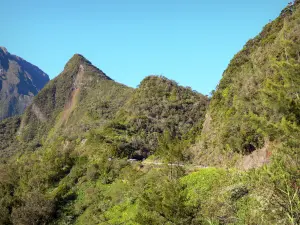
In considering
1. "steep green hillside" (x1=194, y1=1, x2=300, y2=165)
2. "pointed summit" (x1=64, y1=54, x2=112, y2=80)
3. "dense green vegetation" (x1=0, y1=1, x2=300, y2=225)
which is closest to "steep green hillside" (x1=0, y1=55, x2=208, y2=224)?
"dense green vegetation" (x1=0, y1=1, x2=300, y2=225)

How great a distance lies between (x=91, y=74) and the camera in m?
156

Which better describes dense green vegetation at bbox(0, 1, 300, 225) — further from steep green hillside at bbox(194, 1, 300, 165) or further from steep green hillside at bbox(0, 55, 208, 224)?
steep green hillside at bbox(0, 55, 208, 224)

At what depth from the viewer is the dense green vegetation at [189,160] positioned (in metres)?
13.3

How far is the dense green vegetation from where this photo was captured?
43.6 ft

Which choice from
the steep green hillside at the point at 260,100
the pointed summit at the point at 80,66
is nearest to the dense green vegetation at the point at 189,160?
the steep green hillside at the point at 260,100

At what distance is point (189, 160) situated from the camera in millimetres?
36531

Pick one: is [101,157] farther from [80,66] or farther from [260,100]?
[80,66]

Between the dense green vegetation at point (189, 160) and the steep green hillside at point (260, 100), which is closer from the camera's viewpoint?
the dense green vegetation at point (189, 160)

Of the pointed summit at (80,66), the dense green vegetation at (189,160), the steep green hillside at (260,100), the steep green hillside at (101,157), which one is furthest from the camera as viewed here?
the pointed summit at (80,66)

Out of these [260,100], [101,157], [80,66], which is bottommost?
[101,157]

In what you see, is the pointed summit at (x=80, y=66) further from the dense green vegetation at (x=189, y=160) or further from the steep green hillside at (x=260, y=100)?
the steep green hillside at (x=260, y=100)

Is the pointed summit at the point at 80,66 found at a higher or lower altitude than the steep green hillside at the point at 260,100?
higher

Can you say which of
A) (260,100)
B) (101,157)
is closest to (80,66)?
(101,157)

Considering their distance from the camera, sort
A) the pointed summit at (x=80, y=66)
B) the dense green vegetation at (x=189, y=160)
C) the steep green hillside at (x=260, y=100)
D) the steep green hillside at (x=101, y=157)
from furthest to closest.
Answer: the pointed summit at (x=80, y=66) → the steep green hillside at (x=101, y=157) → the steep green hillside at (x=260, y=100) → the dense green vegetation at (x=189, y=160)
